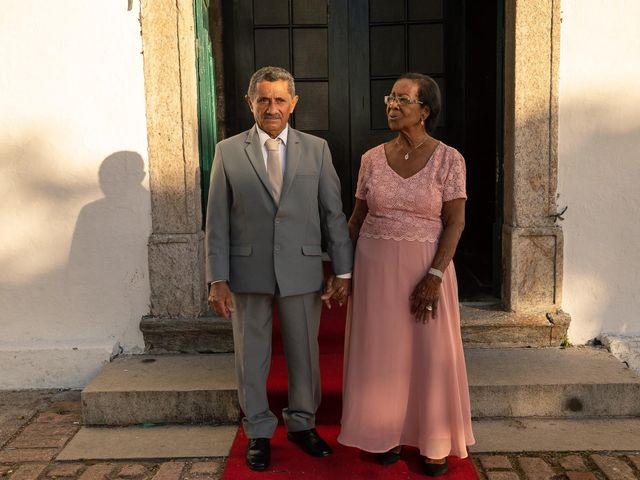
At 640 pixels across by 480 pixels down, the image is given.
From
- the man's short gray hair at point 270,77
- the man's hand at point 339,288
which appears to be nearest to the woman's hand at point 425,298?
the man's hand at point 339,288

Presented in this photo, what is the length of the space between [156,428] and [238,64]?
3.33 m

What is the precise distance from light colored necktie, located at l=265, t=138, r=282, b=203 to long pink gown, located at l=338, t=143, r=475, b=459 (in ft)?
1.32

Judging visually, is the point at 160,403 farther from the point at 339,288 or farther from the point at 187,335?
the point at 339,288

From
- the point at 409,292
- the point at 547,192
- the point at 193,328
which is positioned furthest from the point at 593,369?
the point at 193,328

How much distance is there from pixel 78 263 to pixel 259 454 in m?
1.97

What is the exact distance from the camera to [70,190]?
4.62m

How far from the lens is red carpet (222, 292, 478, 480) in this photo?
340 cm

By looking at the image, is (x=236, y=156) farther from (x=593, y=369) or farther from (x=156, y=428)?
(x=593, y=369)

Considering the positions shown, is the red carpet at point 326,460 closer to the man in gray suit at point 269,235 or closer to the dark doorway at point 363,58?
the man in gray suit at point 269,235

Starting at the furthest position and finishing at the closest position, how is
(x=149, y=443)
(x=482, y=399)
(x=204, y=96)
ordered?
(x=204, y=96), (x=482, y=399), (x=149, y=443)

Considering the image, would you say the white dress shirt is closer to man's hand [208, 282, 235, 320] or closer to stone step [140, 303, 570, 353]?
man's hand [208, 282, 235, 320]

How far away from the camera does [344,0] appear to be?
6.09 meters

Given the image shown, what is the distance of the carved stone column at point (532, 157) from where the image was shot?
14.7 ft

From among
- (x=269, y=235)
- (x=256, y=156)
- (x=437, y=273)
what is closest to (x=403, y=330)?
(x=437, y=273)
